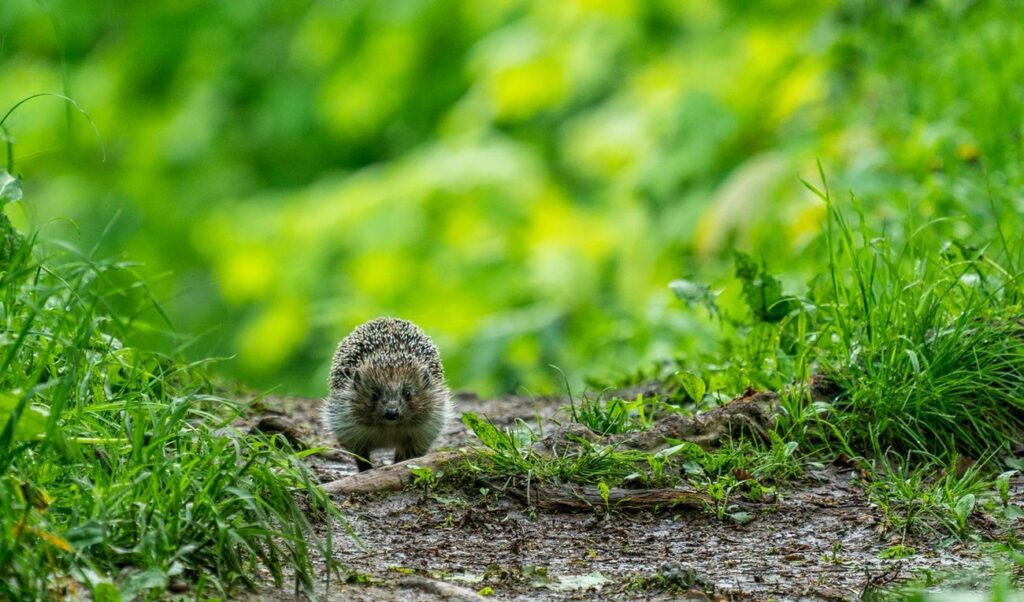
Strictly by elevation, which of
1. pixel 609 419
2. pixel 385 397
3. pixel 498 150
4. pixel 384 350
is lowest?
pixel 609 419

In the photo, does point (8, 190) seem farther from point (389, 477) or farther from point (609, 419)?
point (609, 419)

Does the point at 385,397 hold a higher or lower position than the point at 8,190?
lower

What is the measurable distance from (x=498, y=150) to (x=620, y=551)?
9.53 metres

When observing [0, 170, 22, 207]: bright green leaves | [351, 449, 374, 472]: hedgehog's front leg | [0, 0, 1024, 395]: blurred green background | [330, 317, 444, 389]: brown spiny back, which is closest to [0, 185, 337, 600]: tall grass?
[0, 170, 22, 207]: bright green leaves

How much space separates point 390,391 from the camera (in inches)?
241

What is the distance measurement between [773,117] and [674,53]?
1.91m

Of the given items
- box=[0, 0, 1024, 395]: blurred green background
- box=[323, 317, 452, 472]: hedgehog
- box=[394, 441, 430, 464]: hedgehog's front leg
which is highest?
box=[0, 0, 1024, 395]: blurred green background

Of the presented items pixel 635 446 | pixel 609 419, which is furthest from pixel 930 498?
pixel 609 419

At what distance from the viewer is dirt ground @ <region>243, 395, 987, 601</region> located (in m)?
3.92

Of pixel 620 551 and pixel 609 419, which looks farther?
pixel 609 419

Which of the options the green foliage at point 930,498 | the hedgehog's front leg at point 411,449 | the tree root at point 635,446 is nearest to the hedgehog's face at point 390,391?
the hedgehog's front leg at point 411,449

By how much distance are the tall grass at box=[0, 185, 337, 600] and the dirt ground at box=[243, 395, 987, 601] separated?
0.66 ft

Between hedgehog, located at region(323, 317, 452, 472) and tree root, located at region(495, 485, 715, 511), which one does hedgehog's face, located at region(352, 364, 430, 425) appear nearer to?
hedgehog, located at region(323, 317, 452, 472)

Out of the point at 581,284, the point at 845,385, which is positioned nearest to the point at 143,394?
the point at 845,385
